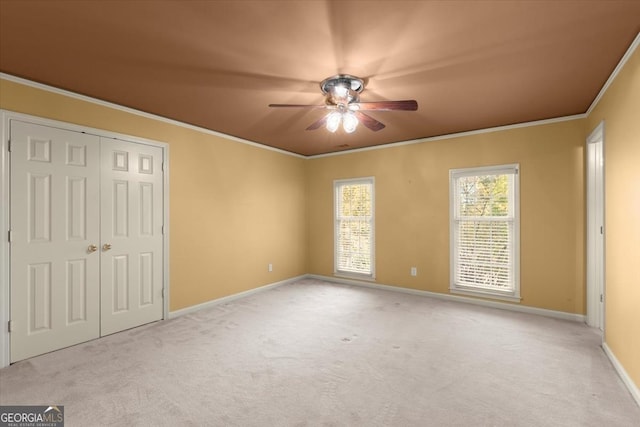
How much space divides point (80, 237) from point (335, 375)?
285 centimetres

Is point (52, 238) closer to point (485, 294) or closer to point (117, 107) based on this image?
point (117, 107)

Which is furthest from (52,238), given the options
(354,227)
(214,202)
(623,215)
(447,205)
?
(623,215)

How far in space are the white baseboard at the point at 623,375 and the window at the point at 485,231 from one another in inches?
51.8

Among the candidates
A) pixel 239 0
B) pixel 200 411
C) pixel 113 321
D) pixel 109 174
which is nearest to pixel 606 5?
pixel 239 0

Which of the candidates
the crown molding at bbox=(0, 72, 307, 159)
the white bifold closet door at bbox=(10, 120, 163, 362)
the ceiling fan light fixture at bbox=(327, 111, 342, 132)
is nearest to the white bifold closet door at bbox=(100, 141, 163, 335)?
the white bifold closet door at bbox=(10, 120, 163, 362)

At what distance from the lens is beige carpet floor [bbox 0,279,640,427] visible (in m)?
2.00

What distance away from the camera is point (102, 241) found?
3.26 m

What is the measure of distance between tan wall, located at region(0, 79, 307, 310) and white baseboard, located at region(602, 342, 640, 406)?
172 inches

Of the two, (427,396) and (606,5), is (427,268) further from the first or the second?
(606,5)

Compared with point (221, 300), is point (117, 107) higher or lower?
higher

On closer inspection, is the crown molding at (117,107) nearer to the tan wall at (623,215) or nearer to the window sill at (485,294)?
the window sill at (485,294)

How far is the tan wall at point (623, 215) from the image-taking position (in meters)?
2.21

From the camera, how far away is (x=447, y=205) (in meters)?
4.65

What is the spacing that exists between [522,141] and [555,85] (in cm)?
129
